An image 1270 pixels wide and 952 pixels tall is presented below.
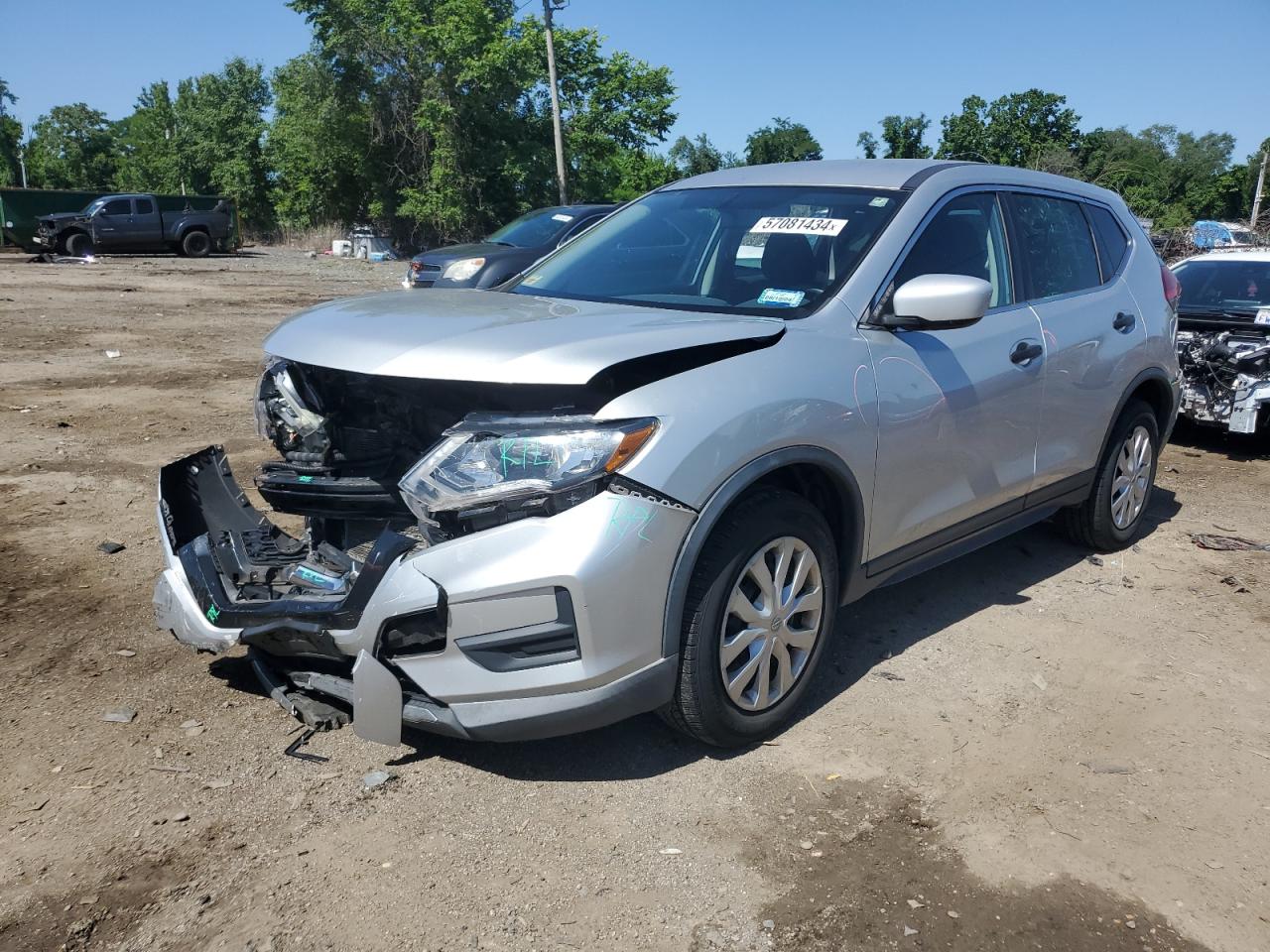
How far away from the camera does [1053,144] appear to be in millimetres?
79938

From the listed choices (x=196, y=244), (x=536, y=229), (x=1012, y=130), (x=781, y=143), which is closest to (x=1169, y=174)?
(x=1012, y=130)

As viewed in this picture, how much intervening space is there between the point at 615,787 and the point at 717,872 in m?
0.50

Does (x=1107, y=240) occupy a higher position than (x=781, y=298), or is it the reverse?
(x=1107, y=240)

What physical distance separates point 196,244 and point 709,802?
108ft

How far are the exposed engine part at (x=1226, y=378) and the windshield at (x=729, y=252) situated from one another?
471cm

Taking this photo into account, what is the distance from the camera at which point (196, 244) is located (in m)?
32.0

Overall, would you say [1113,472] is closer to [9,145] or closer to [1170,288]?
[1170,288]

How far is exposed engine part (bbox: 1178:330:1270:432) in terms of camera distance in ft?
24.9

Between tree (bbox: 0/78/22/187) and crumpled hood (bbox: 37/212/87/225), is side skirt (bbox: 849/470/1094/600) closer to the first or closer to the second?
crumpled hood (bbox: 37/212/87/225)

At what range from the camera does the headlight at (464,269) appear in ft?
37.6

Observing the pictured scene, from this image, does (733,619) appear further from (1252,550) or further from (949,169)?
(1252,550)

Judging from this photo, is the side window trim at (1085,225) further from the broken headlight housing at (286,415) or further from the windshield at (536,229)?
the windshield at (536,229)

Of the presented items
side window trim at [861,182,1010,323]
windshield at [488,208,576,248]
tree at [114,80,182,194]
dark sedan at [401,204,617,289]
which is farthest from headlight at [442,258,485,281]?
tree at [114,80,182,194]

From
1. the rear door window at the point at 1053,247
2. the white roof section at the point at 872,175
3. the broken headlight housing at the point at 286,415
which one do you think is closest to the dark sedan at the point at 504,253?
the white roof section at the point at 872,175
